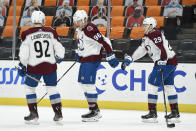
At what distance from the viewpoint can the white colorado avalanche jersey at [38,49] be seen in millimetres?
5469

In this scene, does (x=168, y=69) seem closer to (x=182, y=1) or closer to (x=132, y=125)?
(x=132, y=125)

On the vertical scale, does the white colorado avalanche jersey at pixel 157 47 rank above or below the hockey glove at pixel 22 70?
above

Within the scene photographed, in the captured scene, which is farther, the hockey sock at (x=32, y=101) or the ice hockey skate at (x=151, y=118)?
the ice hockey skate at (x=151, y=118)

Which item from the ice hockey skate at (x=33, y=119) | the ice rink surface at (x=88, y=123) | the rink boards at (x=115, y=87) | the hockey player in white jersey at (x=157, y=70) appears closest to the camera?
the ice rink surface at (x=88, y=123)

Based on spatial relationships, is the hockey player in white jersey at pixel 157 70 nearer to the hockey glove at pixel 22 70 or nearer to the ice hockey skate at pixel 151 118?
the ice hockey skate at pixel 151 118

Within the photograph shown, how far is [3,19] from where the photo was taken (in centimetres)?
974

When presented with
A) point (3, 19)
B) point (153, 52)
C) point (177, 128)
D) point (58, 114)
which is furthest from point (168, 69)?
point (3, 19)

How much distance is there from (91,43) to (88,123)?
992mm

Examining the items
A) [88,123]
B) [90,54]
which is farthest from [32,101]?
[90,54]

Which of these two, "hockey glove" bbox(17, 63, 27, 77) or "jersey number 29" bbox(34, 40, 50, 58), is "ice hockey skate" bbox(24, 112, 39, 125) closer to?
"hockey glove" bbox(17, 63, 27, 77)

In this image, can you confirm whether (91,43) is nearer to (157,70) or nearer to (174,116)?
(157,70)

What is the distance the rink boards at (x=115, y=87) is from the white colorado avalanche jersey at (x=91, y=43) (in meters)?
1.29

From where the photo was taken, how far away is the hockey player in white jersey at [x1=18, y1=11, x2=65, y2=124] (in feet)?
18.0

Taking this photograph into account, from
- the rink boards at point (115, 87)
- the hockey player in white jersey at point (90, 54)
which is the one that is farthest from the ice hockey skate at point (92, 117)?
the rink boards at point (115, 87)
